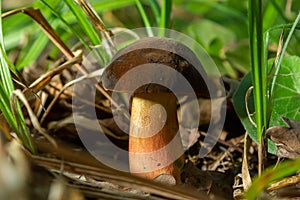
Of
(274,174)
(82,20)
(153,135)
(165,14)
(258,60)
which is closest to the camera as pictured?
(274,174)

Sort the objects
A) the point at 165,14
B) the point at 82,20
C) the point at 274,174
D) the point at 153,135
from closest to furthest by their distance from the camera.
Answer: the point at 274,174 < the point at 153,135 < the point at 82,20 < the point at 165,14

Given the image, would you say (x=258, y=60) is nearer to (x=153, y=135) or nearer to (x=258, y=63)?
(x=258, y=63)

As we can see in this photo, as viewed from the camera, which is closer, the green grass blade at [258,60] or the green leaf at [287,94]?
the green grass blade at [258,60]

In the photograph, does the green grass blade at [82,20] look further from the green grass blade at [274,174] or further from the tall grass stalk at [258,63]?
the green grass blade at [274,174]

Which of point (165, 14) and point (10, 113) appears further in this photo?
point (165, 14)

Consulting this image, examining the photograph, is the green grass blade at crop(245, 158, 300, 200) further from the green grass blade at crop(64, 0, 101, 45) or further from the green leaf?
the green grass blade at crop(64, 0, 101, 45)

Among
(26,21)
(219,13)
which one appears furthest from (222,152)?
(219,13)

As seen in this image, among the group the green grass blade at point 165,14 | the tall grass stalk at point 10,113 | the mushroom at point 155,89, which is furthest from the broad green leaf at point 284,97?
the tall grass stalk at point 10,113

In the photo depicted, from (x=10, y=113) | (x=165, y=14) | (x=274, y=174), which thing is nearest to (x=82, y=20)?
(x=165, y=14)
